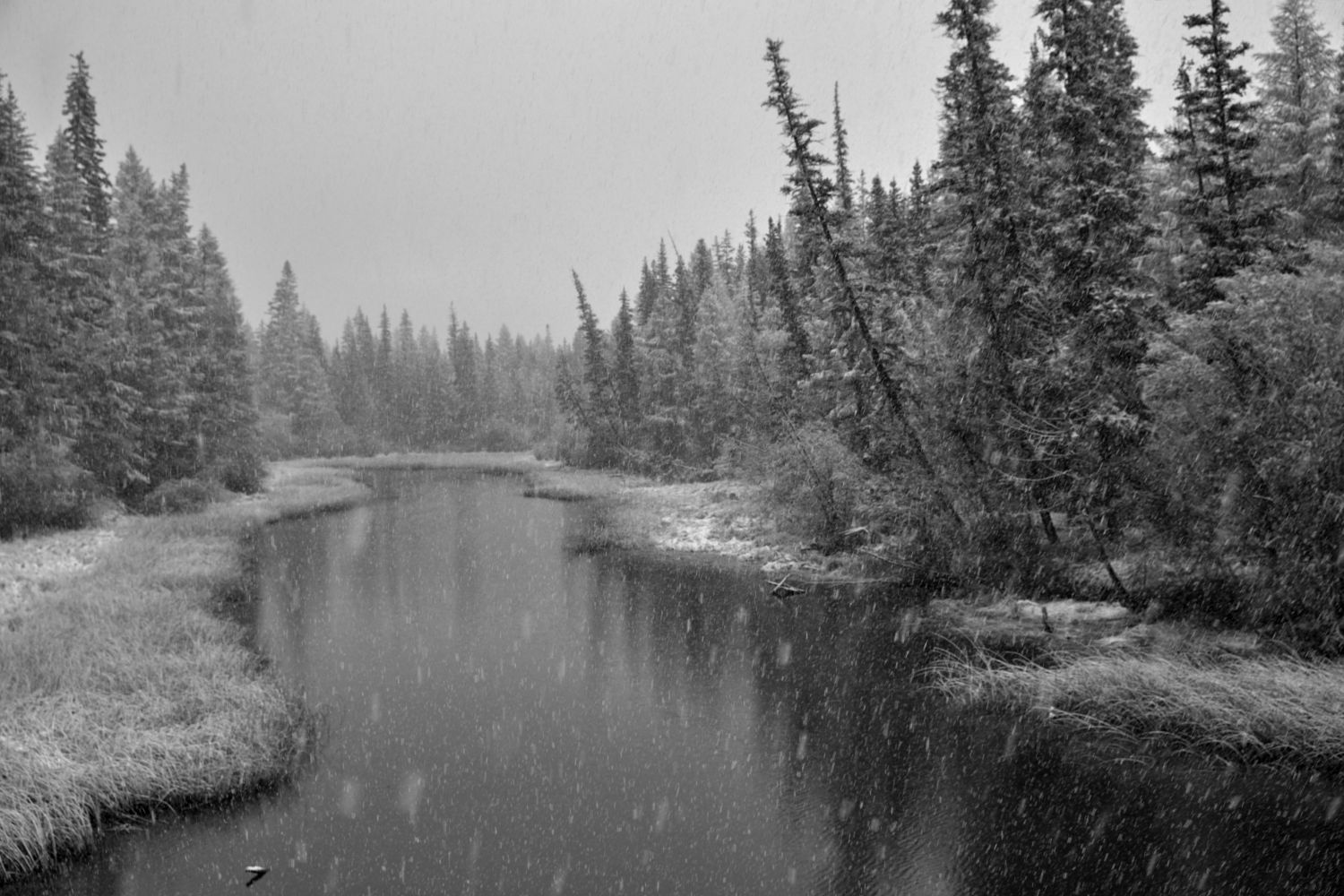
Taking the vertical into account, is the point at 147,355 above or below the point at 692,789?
above

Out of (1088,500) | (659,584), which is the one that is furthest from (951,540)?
(659,584)

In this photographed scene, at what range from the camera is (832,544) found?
29.4 metres

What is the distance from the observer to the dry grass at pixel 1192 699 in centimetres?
1237

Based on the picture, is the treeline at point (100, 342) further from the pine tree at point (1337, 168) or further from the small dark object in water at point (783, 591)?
the pine tree at point (1337, 168)

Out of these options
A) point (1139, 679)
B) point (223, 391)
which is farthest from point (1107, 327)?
point (223, 391)

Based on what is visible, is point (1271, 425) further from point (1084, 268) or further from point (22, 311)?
point (22, 311)

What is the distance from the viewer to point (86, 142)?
3675cm

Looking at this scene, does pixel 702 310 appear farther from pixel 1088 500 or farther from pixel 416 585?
pixel 1088 500

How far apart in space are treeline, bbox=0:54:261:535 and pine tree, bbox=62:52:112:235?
0.22 ft

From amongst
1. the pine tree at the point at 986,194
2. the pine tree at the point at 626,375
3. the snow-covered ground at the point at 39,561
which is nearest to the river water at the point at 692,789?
the snow-covered ground at the point at 39,561

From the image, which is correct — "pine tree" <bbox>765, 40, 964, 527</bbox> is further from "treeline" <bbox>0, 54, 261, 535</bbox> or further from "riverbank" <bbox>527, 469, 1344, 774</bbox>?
"treeline" <bbox>0, 54, 261, 535</bbox>

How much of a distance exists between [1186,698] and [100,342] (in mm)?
36336

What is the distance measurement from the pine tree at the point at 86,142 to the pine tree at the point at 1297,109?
4683 centimetres

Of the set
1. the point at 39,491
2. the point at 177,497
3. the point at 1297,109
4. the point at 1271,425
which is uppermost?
the point at 1297,109
